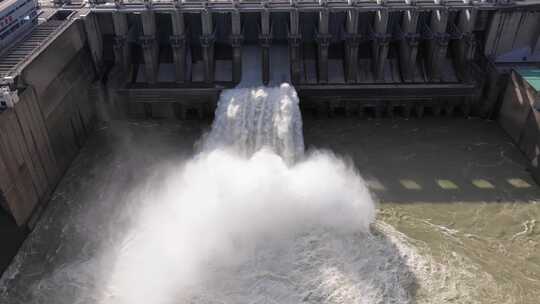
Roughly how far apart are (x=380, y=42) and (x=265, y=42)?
7042 millimetres

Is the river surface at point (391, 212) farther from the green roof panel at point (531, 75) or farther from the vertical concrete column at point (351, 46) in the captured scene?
the green roof panel at point (531, 75)

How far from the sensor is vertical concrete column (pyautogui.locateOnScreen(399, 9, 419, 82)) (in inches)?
1089

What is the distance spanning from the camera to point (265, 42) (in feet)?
91.6

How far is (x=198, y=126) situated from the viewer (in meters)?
28.5

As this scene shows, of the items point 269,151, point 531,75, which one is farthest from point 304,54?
point 531,75

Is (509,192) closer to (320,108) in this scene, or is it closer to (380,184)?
(380,184)

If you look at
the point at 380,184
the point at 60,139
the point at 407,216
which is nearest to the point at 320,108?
the point at 380,184

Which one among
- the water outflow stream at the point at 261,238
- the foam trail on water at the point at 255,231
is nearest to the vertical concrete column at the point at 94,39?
the foam trail on water at the point at 255,231

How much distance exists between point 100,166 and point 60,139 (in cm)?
247

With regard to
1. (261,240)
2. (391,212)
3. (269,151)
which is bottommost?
(391,212)

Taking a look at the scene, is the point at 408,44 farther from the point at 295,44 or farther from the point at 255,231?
the point at 255,231

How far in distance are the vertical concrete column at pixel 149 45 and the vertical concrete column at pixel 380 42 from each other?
13.5 m

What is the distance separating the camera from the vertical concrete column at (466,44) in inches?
1093

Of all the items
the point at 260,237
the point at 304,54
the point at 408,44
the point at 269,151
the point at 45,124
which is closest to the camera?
the point at 260,237
